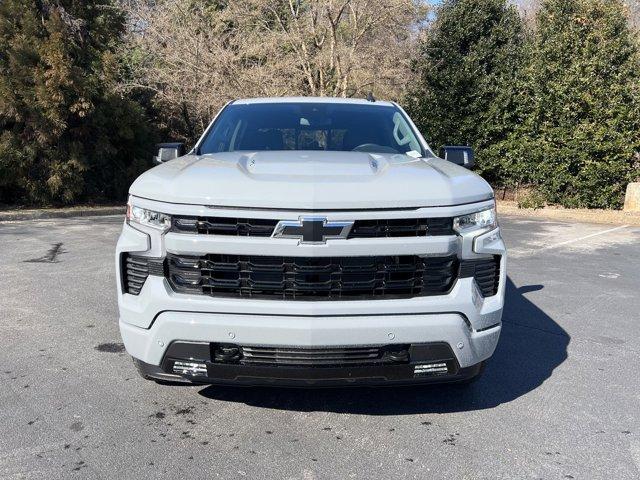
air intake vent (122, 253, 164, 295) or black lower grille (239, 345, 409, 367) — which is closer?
black lower grille (239, 345, 409, 367)

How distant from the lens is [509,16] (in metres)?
17.0

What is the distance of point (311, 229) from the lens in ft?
9.88

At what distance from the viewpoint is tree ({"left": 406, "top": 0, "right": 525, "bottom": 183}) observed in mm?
16453

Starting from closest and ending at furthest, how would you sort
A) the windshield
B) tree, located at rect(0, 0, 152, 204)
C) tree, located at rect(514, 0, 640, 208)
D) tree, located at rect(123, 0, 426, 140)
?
the windshield < tree, located at rect(0, 0, 152, 204) < tree, located at rect(514, 0, 640, 208) < tree, located at rect(123, 0, 426, 140)

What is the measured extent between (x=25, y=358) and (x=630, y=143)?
13952 millimetres

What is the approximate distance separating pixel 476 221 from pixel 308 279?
101cm

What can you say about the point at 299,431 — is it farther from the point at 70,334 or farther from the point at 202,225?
the point at 70,334

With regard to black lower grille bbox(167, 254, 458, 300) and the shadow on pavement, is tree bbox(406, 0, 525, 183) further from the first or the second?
black lower grille bbox(167, 254, 458, 300)

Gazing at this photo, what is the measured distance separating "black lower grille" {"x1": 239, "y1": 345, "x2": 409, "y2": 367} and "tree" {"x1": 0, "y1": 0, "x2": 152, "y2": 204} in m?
13.0

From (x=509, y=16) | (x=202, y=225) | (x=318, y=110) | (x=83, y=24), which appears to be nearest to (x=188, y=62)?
(x=83, y=24)

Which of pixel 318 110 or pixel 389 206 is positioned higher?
pixel 318 110

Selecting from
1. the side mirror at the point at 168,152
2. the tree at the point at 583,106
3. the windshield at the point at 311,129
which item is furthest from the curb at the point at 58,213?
the tree at the point at 583,106

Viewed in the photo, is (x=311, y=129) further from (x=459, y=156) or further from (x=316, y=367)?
(x=316, y=367)

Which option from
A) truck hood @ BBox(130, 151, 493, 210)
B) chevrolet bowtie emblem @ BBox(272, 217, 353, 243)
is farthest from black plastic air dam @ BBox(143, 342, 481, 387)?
truck hood @ BBox(130, 151, 493, 210)
